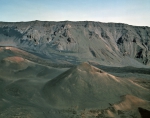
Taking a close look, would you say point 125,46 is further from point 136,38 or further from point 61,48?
point 61,48

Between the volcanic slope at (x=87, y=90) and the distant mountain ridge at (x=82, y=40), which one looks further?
the distant mountain ridge at (x=82, y=40)

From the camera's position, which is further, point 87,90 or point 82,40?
point 82,40

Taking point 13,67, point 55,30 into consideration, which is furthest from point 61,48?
point 13,67

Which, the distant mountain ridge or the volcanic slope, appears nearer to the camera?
the volcanic slope
